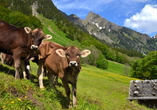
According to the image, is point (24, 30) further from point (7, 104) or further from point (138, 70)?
point (138, 70)

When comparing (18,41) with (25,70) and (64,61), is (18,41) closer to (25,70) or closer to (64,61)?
(25,70)

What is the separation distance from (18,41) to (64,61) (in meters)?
3.49

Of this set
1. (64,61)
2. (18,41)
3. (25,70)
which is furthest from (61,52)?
(25,70)

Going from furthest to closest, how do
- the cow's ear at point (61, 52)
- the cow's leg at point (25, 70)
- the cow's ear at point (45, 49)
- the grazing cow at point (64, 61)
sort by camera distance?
the cow's leg at point (25, 70) < the cow's ear at point (45, 49) < the cow's ear at point (61, 52) < the grazing cow at point (64, 61)

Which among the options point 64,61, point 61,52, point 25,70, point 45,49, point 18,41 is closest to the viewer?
point 61,52

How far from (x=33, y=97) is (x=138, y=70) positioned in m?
80.9

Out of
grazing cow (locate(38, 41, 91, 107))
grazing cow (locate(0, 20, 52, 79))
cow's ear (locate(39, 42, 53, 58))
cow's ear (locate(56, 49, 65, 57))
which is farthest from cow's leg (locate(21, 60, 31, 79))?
cow's ear (locate(56, 49, 65, 57))

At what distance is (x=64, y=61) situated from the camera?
25.2 ft

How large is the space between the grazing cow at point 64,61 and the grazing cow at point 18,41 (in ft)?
2.41

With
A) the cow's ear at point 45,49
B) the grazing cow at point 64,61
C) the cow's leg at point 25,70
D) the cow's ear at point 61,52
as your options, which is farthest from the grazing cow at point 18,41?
the cow's ear at point 61,52

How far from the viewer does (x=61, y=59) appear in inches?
319

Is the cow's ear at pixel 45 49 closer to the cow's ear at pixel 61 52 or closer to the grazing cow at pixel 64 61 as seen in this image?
the grazing cow at pixel 64 61

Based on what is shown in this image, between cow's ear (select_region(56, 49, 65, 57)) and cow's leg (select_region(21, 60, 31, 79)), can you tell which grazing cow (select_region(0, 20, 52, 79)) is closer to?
cow's leg (select_region(21, 60, 31, 79))

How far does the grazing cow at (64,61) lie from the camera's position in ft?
22.9
